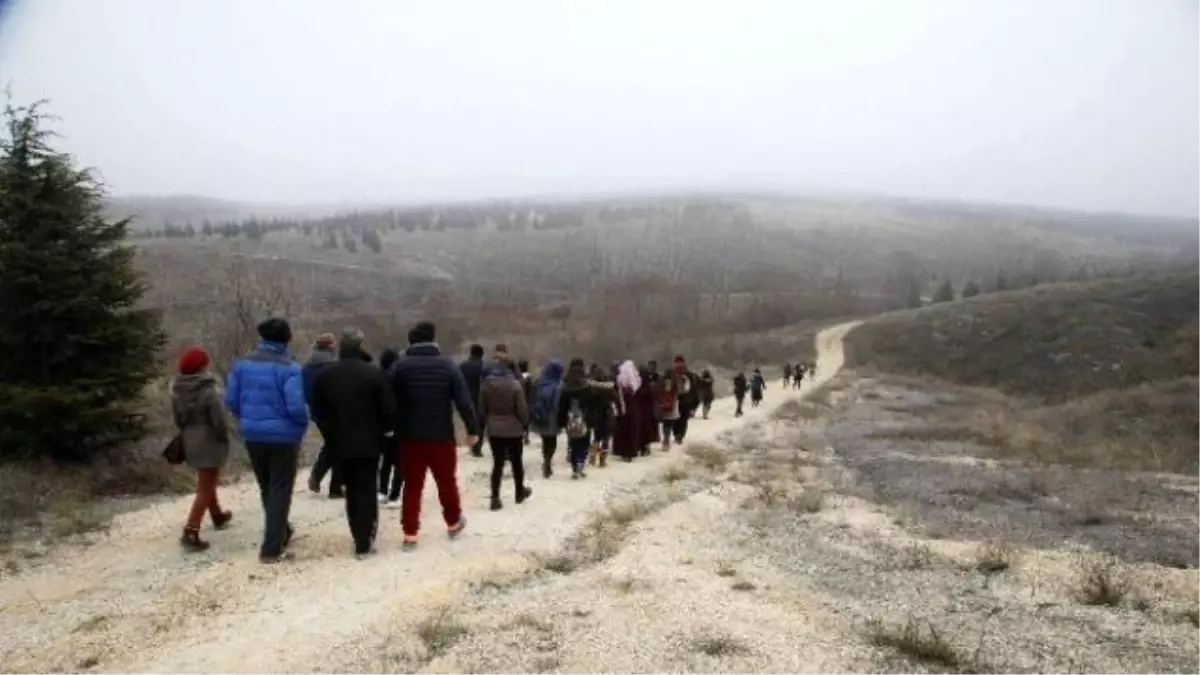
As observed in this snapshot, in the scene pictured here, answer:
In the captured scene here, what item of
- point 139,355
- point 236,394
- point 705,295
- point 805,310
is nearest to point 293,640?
point 236,394

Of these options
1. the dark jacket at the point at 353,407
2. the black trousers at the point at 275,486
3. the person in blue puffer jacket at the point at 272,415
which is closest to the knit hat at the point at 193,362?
the person in blue puffer jacket at the point at 272,415

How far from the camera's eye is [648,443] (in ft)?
56.4

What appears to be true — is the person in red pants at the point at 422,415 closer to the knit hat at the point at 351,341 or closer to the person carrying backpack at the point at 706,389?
the knit hat at the point at 351,341

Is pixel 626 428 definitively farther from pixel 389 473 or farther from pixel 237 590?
pixel 237 590

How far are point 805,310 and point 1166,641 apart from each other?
432ft

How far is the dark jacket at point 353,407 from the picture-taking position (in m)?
7.92

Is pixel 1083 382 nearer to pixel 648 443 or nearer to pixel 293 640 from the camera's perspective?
pixel 648 443

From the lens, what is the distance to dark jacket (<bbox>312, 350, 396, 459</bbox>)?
7.92 metres

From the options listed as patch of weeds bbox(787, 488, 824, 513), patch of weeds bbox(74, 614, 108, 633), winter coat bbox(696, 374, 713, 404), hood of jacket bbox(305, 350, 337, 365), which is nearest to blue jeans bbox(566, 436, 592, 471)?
patch of weeds bbox(787, 488, 824, 513)

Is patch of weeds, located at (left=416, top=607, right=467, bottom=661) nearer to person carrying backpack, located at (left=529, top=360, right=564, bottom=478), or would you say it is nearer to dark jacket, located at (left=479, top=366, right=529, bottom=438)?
dark jacket, located at (left=479, top=366, right=529, bottom=438)

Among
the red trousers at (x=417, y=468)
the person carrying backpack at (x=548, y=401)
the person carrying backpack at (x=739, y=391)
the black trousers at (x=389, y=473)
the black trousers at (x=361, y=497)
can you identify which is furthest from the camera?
the person carrying backpack at (x=739, y=391)

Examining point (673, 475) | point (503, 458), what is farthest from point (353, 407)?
point (673, 475)

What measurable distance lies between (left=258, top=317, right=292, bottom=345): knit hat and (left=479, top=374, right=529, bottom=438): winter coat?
3.25 m

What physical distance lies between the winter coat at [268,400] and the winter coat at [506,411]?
3122 millimetres
